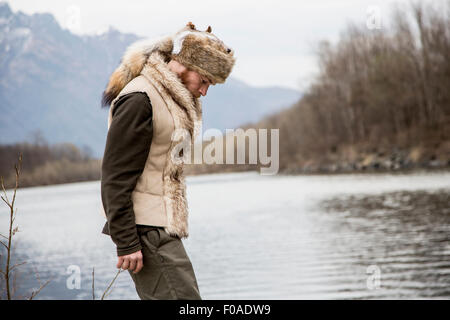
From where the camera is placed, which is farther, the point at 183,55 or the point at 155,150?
the point at 183,55

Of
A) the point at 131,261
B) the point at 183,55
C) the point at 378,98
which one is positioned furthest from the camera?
the point at 378,98

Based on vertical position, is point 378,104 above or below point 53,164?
above

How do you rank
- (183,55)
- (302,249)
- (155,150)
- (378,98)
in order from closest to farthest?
(155,150), (183,55), (302,249), (378,98)

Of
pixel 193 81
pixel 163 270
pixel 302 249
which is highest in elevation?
pixel 193 81

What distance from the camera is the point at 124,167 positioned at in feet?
6.15

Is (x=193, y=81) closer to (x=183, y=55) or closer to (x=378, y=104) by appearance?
(x=183, y=55)

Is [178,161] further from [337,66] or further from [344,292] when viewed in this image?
[337,66]

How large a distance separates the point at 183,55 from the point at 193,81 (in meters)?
0.11

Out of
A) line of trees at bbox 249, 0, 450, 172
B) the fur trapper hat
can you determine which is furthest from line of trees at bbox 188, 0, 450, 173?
the fur trapper hat

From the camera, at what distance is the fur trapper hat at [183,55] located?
211 cm

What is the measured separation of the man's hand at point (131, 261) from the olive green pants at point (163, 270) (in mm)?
58

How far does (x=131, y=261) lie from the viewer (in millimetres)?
1857

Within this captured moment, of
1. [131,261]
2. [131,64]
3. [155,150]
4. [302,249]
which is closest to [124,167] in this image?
[155,150]
